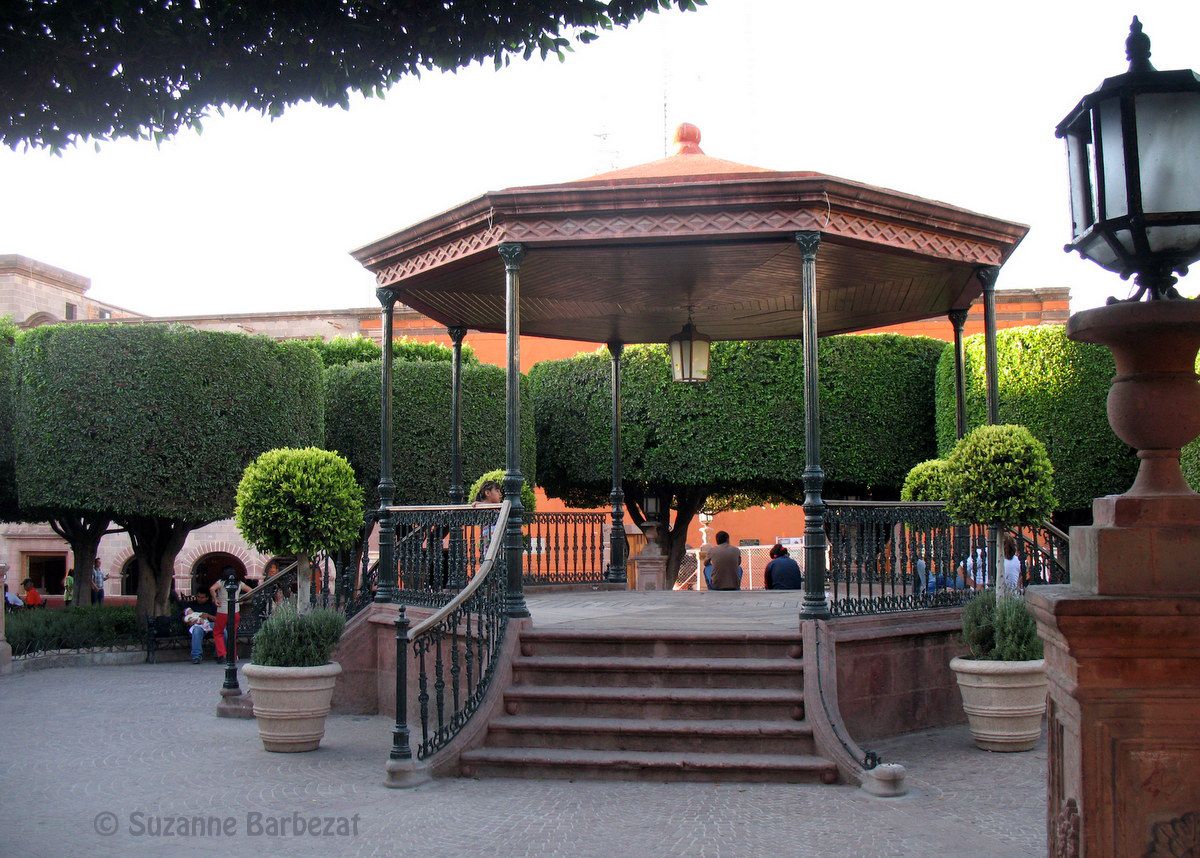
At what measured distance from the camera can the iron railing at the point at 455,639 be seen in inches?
276

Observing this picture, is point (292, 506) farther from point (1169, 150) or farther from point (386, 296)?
point (1169, 150)

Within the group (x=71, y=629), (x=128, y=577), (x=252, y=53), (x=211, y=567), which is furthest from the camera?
(x=211, y=567)

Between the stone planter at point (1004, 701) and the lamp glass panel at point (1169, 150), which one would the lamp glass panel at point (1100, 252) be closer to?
the lamp glass panel at point (1169, 150)

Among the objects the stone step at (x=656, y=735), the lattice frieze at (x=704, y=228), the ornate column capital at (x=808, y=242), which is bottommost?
the stone step at (x=656, y=735)

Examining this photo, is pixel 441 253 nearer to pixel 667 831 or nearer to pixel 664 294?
pixel 664 294

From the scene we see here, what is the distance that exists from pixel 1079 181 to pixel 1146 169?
231mm

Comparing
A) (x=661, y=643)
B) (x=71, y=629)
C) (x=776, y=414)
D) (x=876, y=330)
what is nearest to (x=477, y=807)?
(x=661, y=643)

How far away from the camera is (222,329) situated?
27.8 metres

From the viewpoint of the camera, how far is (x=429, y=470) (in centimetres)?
1883

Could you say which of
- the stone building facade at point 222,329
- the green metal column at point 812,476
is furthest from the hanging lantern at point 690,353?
the stone building facade at point 222,329

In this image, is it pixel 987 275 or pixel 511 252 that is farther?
pixel 987 275

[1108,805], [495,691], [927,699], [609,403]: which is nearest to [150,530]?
[609,403]

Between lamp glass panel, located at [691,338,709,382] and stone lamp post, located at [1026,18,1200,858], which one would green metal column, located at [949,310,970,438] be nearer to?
lamp glass panel, located at [691,338,709,382]

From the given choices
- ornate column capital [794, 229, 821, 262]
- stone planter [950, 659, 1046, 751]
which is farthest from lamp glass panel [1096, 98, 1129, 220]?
stone planter [950, 659, 1046, 751]
